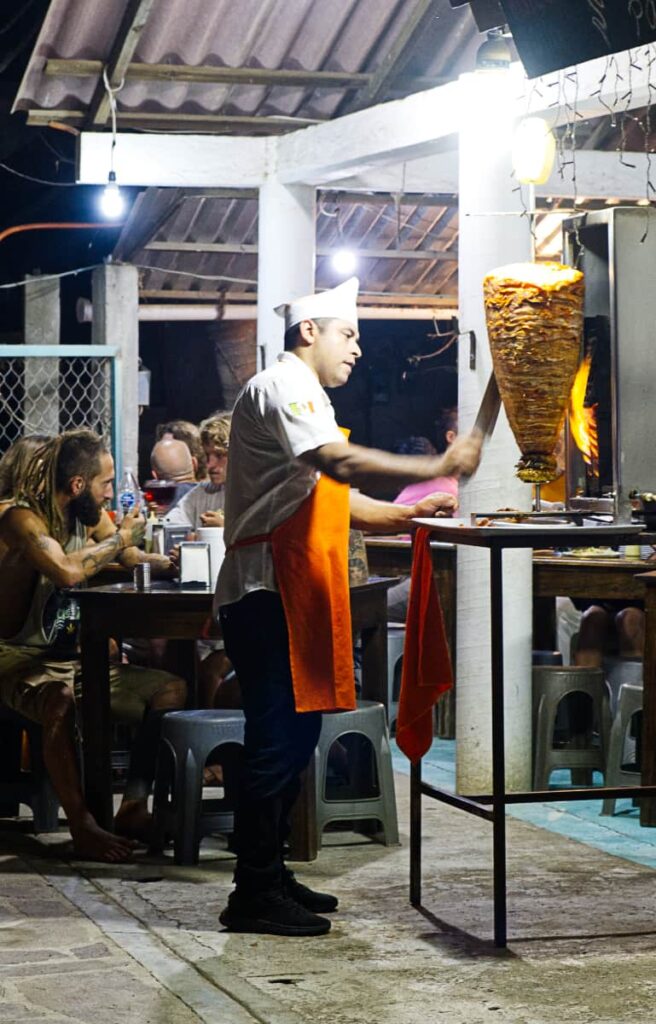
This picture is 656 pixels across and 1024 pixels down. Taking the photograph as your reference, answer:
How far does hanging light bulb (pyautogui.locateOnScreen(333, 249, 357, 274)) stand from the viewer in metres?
14.2

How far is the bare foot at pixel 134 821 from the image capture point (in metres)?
6.52

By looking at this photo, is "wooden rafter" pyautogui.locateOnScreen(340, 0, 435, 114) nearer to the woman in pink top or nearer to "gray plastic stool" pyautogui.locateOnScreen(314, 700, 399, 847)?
the woman in pink top

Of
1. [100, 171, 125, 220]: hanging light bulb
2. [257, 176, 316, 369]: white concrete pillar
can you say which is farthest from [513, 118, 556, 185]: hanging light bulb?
[100, 171, 125, 220]: hanging light bulb

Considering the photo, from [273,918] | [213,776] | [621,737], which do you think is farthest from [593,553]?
[273,918]

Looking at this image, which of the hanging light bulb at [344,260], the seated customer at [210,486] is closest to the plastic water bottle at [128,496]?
the seated customer at [210,486]

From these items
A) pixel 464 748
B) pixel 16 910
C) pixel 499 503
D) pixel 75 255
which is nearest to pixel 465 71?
pixel 499 503

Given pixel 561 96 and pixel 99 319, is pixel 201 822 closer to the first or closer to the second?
pixel 561 96

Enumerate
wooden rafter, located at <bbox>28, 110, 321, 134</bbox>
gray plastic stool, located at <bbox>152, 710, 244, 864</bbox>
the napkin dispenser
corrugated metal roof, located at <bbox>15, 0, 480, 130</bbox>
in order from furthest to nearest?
1. wooden rafter, located at <bbox>28, 110, 321, 134</bbox>
2. corrugated metal roof, located at <bbox>15, 0, 480, 130</bbox>
3. the napkin dispenser
4. gray plastic stool, located at <bbox>152, 710, 244, 864</bbox>

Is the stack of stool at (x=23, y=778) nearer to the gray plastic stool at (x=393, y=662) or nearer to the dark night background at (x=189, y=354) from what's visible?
the gray plastic stool at (x=393, y=662)

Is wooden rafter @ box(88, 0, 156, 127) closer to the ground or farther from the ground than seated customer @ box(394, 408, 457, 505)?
farther from the ground

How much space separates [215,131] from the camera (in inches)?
356

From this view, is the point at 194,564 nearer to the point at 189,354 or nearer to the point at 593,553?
the point at 593,553

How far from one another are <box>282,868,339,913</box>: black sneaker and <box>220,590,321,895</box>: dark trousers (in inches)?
5.2

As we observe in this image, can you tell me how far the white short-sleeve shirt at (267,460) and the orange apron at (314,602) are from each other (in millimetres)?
49
